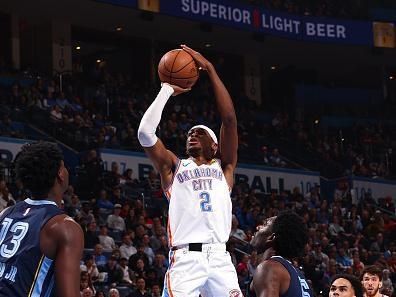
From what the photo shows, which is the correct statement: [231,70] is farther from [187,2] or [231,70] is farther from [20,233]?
[20,233]

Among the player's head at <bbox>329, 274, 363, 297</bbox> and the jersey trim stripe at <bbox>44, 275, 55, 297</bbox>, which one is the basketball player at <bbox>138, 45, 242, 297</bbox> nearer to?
the player's head at <bbox>329, 274, 363, 297</bbox>

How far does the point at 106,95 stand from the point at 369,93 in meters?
12.2

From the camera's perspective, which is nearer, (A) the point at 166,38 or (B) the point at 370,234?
(B) the point at 370,234

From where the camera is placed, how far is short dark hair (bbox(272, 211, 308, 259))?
198 inches

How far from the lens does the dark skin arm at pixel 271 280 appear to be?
478cm

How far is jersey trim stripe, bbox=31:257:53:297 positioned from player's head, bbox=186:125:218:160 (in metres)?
2.98

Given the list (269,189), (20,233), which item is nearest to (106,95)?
(269,189)

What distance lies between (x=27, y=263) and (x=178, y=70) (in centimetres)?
315

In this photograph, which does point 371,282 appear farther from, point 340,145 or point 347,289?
point 340,145

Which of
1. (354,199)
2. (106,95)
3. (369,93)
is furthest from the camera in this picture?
(369,93)

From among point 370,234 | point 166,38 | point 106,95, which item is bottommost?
point 370,234

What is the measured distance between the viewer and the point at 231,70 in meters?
28.7

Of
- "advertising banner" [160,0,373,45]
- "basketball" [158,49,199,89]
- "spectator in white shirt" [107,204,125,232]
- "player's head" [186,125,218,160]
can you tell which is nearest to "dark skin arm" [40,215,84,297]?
"player's head" [186,125,218,160]

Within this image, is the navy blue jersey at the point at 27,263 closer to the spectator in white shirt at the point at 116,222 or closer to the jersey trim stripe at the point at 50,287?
the jersey trim stripe at the point at 50,287
